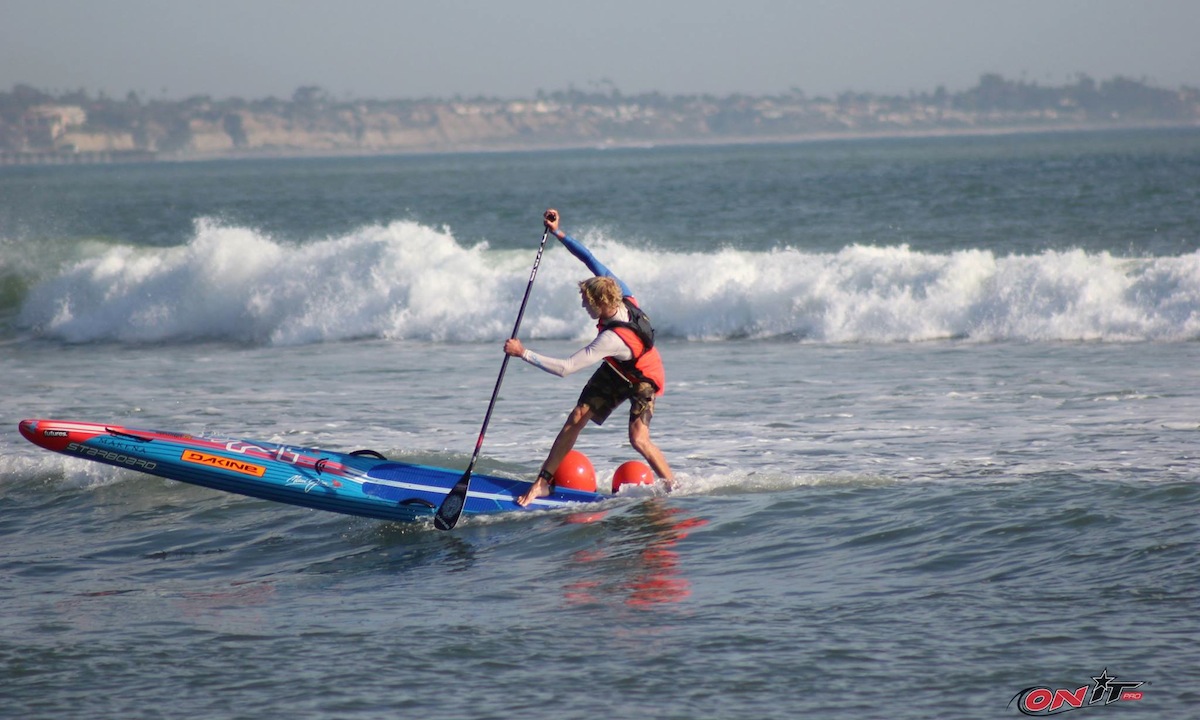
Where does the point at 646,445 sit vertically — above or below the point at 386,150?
below

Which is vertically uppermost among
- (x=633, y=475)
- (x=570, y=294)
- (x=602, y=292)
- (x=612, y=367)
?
(x=602, y=292)

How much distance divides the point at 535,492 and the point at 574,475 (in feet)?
0.98

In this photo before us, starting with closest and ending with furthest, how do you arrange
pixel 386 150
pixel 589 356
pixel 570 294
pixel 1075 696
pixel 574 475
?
pixel 1075 696, pixel 589 356, pixel 574 475, pixel 570 294, pixel 386 150

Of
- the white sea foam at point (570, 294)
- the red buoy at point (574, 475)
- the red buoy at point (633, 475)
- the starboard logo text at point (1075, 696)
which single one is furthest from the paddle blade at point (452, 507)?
the white sea foam at point (570, 294)

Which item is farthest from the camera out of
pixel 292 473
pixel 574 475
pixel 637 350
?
pixel 574 475

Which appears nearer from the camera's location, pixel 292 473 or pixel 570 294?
pixel 292 473

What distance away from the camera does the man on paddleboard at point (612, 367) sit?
25.4ft

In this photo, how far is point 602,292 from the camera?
7.71 meters

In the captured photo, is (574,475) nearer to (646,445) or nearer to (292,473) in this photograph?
(646,445)

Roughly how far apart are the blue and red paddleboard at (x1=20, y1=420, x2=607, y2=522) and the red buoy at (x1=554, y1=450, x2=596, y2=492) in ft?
0.21

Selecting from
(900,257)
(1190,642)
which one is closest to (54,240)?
(900,257)

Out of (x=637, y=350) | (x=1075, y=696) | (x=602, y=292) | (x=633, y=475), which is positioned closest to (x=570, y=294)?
(x=633, y=475)

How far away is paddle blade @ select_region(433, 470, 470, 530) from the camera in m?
7.91

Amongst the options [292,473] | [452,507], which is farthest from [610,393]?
[292,473]
